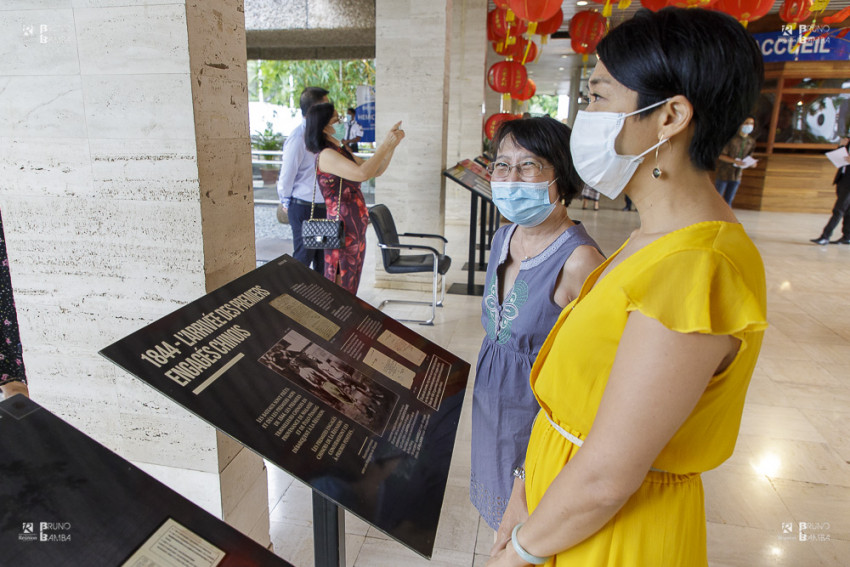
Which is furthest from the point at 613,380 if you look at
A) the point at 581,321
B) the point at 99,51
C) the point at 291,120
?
the point at 291,120

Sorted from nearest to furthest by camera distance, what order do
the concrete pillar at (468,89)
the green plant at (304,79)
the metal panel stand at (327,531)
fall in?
the metal panel stand at (327,531)
the concrete pillar at (468,89)
the green plant at (304,79)

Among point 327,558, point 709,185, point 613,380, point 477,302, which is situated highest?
point 709,185

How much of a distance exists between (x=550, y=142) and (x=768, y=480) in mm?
1954

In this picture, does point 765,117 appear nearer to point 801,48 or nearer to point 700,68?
point 801,48

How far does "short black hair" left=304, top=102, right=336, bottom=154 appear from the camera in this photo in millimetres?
3156

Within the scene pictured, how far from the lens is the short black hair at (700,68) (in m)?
0.69

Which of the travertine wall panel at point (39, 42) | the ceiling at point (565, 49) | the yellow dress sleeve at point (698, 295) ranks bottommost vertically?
the yellow dress sleeve at point (698, 295)

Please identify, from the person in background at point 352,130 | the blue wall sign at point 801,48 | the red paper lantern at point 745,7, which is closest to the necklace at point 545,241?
the red paper lantern at point 745,7

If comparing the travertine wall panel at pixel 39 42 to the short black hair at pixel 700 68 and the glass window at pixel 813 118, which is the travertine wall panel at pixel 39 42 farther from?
the glass window at pixel 813 118

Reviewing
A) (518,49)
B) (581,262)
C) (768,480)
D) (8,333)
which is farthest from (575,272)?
(518,49)

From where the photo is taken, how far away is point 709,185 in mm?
759

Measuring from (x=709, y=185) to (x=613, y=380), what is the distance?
0.31 m

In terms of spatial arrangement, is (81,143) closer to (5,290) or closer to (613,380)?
(5,290)

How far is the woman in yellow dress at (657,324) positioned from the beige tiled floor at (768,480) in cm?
134
